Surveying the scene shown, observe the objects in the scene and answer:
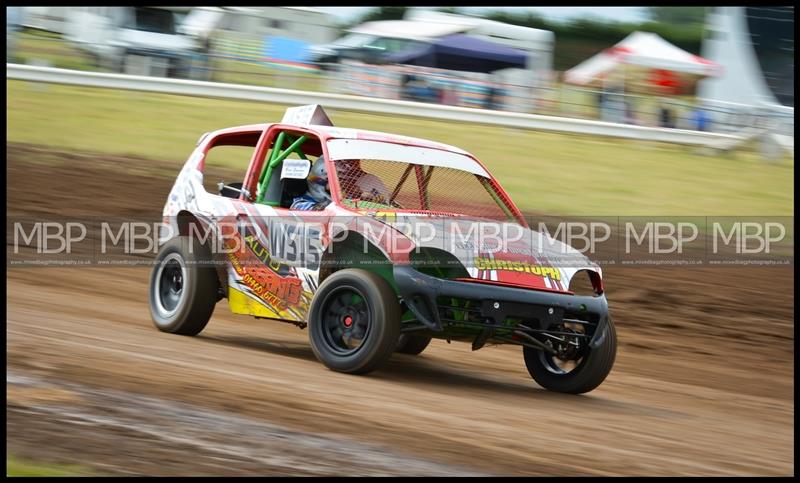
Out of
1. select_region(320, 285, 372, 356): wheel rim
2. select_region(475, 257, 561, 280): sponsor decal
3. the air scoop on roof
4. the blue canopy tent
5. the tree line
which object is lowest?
select_region(320, 285, 372, 356): wheel rim

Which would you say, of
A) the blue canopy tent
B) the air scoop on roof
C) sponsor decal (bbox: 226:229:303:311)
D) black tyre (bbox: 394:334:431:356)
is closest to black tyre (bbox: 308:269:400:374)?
sponsor decal (bbox: 226:229:303:311)

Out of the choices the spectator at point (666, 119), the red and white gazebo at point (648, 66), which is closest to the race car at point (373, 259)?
the spectator at point (666, 119)

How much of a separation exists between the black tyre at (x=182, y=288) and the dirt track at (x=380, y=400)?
0.56ft

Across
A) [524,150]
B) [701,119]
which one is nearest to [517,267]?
[524,150]

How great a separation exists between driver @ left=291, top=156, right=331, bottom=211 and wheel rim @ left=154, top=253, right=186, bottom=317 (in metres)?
1.33

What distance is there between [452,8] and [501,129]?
5.87 meters

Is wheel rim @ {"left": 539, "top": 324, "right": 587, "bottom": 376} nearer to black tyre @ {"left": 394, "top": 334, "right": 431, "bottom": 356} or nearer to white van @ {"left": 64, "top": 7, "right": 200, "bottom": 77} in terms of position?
black tyre @ {"left": 394, "top": 334, "right": 431, "bottom": 356}

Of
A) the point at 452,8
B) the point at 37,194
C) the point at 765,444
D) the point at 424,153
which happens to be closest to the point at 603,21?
A: the point at 452,8

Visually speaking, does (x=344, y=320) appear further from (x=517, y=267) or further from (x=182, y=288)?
(x=182, y=288)

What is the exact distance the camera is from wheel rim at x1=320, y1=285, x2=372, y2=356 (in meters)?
6.66

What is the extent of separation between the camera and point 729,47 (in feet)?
70.5

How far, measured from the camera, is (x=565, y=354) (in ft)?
23.5

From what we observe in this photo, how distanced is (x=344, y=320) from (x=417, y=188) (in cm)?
146

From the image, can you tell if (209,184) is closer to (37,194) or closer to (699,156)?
(37,194)
